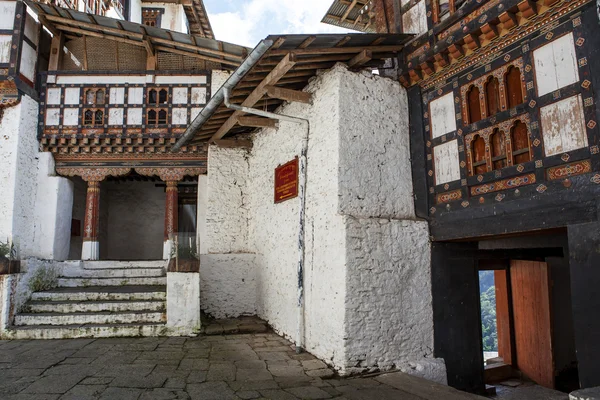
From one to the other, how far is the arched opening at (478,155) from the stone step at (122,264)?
6.41 m

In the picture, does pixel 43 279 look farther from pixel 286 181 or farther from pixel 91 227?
pixel 286 181

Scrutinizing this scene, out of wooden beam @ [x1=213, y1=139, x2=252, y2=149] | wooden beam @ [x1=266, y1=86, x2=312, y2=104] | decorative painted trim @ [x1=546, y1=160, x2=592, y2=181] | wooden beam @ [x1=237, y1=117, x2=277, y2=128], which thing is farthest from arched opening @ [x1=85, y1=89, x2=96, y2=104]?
decorative painted trim @ [x1=546, y1=160, x2=592, y2=181]

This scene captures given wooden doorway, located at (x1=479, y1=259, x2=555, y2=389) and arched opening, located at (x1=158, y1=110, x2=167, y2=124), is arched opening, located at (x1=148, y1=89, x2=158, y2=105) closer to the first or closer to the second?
arched opening, located at (x1=158, y1=110, x2=167, y2=124)

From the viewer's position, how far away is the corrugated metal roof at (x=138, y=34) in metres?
8.88

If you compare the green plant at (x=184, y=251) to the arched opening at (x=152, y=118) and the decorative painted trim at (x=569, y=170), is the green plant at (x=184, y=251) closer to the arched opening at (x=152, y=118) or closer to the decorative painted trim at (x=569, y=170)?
the arched opening at (x=152, y=118)

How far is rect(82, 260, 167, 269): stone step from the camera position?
28.2 ft

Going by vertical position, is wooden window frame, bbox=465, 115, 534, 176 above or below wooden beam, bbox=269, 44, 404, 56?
below

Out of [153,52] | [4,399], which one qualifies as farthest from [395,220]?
[153,52]

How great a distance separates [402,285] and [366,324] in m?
0.67

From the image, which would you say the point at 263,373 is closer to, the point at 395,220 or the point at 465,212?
the point at 395,220

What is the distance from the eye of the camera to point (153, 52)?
9.50 metres

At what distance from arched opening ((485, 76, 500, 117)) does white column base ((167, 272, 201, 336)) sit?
181 inches

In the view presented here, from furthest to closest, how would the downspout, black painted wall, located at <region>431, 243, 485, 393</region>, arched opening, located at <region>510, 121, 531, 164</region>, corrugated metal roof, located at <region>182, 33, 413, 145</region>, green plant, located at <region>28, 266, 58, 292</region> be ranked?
green plant, located at <region>28, 266, 58, 292</region> < the downspout < black painted wall, located at <region>431, 243, 485, 393</region> < corrugated metal roof, located at <region>182, 33, 413, 145</region> < arched opening, located at <region>510, 121, 531, 164</region>

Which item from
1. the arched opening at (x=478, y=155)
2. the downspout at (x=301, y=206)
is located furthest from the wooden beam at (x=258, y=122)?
the arched opening at (x=478, y=155)
